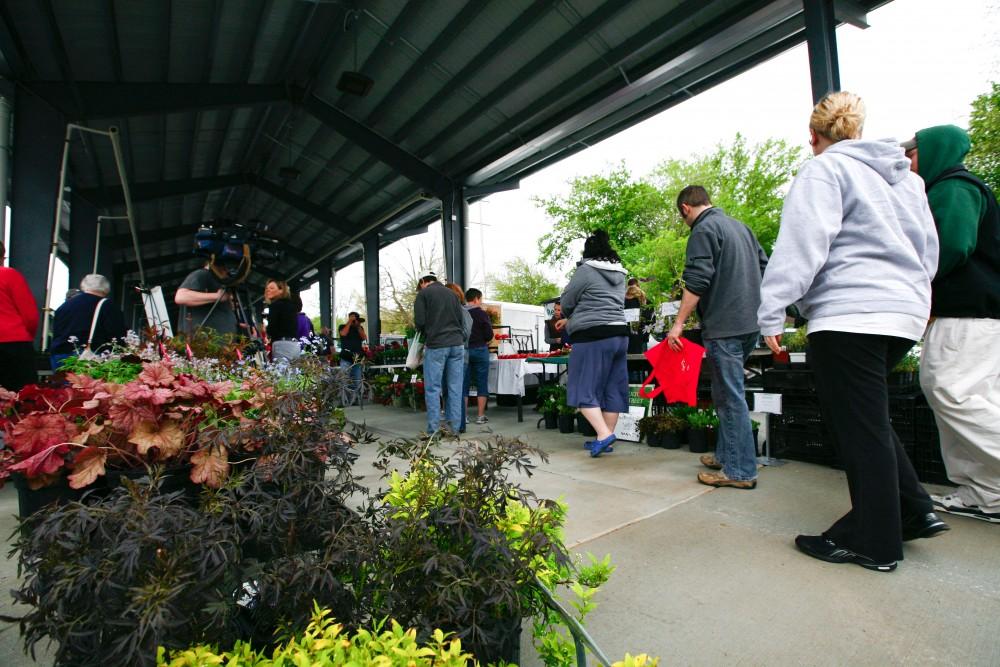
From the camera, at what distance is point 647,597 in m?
1.58

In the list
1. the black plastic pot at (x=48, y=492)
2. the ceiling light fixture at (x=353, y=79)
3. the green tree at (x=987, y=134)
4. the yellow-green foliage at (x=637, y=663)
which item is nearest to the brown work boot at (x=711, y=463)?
the yellow-green foliage at (x=637, y=663)

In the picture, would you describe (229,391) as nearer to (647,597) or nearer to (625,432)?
(647,597)

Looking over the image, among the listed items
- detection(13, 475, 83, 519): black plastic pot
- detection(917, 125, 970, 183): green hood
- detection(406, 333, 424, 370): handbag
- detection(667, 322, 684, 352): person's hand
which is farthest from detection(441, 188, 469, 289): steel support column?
detection(13, 475, 83, 519): black plastic pot

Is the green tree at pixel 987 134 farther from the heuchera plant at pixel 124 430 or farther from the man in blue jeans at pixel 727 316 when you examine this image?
the heuchera plant at pixel 124 430

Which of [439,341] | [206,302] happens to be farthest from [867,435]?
[206,302]

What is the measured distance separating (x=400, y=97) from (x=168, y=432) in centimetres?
871

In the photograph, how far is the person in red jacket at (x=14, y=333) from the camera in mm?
3283

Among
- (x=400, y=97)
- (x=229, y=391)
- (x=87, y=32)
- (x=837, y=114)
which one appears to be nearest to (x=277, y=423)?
(x=229, y=391)

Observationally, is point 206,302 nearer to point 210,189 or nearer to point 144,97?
point 144,97

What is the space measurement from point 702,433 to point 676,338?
44.9 inches

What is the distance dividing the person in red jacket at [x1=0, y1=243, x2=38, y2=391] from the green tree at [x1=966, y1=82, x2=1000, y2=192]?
44.9 feet

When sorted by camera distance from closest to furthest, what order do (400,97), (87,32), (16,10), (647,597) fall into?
(647,597), (16,10), (87,32), (400,97)

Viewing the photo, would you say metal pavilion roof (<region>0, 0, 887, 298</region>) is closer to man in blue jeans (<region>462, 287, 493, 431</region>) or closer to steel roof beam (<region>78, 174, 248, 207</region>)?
steel roof beam (<region>78, 174, 248, 207</region>)

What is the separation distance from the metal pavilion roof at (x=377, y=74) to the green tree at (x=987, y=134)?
23.3 ft
